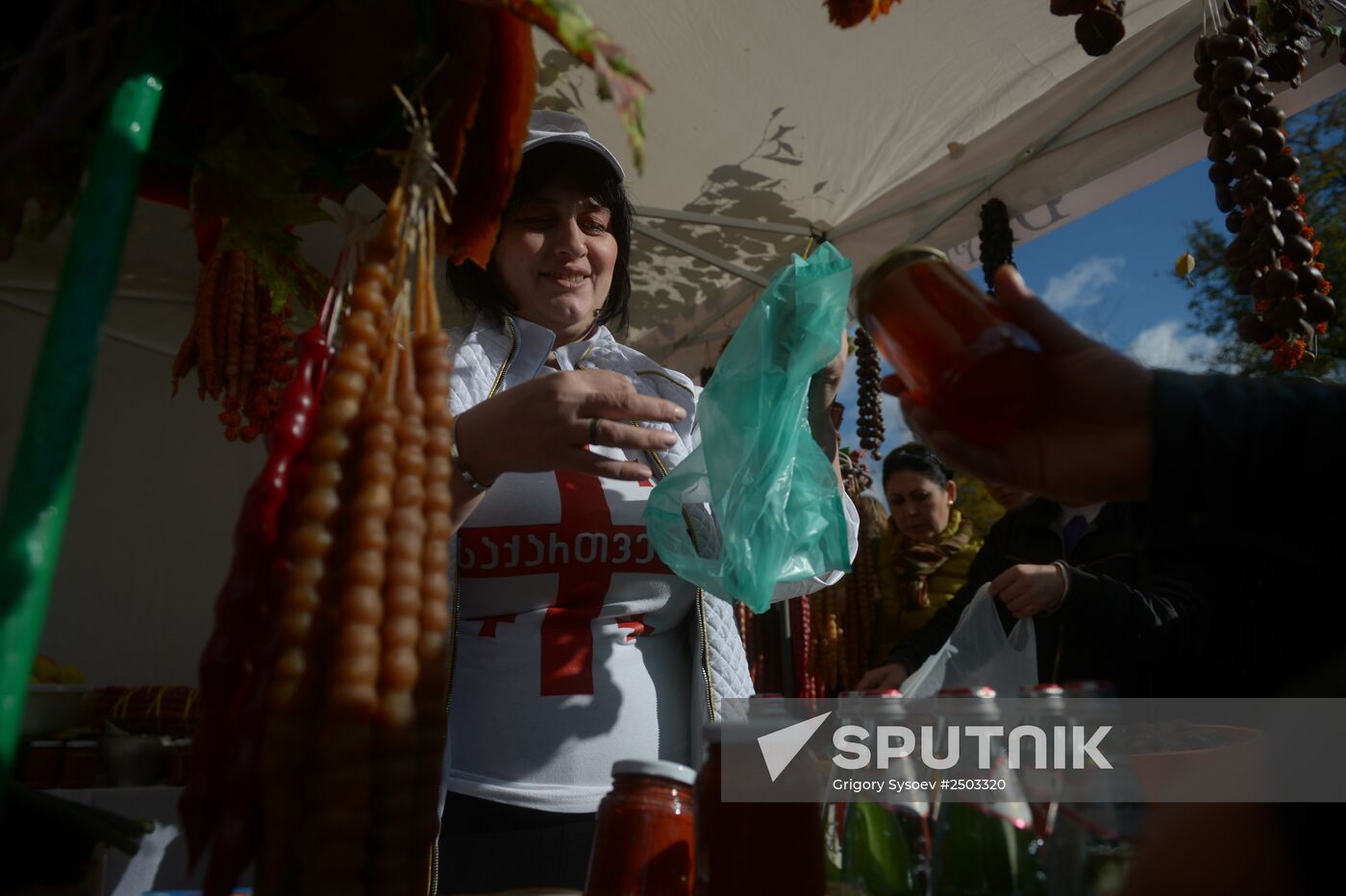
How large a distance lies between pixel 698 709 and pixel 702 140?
113 inches

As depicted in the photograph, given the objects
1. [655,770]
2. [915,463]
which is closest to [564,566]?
[655,770]

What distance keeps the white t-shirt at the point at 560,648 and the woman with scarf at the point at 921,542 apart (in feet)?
10.5

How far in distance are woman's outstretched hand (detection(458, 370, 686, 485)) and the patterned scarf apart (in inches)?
Result: 148

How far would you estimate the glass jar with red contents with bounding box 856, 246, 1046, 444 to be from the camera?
80 centimetres

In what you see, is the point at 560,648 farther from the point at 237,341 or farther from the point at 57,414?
the point at 237,341

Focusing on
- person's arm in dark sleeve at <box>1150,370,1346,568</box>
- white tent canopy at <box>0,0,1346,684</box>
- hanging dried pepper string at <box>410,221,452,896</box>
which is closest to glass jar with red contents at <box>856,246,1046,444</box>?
person's arm in dark sleeve at <box>1150,370,1346,568</box>

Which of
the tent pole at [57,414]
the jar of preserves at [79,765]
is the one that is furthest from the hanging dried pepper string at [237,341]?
the tent pole at [57,414]

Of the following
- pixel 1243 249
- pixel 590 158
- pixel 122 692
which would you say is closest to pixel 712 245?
pixel 1243 249

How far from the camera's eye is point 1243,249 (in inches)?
102

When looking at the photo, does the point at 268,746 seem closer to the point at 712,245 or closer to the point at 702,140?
the point at 702,140

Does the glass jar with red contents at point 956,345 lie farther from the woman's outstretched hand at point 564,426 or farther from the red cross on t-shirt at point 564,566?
the red cross on t-shirt at point 564,566

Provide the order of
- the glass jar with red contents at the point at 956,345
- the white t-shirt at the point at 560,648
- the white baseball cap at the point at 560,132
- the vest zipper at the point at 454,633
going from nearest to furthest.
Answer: the glass jar with red contents at the point at 956,345 < the vest zipper at the point at 454,633 < the white t-shirt at the point at 560,648 < the white baseball cap at the point at 560,132

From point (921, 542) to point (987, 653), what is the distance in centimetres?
247

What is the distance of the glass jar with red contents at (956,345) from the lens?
797mm
